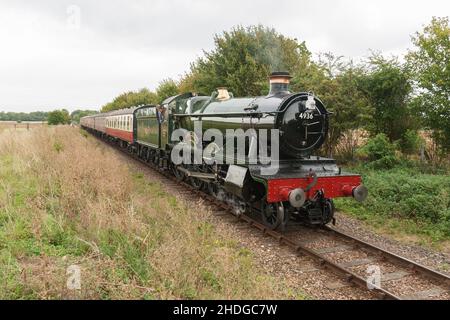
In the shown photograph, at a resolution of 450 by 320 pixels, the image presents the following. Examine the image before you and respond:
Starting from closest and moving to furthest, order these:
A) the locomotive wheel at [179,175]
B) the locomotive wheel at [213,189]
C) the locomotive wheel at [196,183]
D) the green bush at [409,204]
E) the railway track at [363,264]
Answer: the railway track at [363,264]
the green bush at [409,204]
the locomotive wheel at [213,189]
the locomotive wheel at [196,183]
the locomotive wheel at [179,175]

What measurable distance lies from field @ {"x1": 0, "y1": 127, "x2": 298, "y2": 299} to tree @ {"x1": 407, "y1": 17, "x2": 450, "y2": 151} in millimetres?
8700

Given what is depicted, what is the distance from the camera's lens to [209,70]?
2009 cm

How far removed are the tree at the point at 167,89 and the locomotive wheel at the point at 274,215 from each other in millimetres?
26916

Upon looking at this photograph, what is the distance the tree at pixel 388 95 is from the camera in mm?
13027

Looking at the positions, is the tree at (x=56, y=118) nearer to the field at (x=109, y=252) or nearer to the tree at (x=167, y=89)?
the tree at (x=167, y=89)

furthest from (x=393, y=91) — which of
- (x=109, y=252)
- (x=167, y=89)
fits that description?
(x=167, y=89)

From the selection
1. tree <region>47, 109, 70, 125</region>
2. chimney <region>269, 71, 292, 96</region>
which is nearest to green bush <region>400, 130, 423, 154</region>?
chimney <region>269, 71, 292, 96</region>

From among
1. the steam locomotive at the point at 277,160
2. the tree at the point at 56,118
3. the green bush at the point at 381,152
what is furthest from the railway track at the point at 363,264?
the tree at the point at 56,118

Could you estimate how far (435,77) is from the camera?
37.8 feet

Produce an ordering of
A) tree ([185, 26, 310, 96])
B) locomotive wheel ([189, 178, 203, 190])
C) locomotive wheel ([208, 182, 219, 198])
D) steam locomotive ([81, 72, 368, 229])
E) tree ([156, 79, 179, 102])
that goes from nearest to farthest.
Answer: steam locomotive ([81, 72, 368, 229]), locomotive wheel ([208, 182, 219, 198]), locomotive wheel ([189, 178, 203, 190]), tree ([185, 26, 310, 96]), tree ([156, 79, 179, 102])

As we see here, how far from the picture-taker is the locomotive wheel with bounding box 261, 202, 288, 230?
7086 mm

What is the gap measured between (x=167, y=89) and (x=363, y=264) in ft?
104

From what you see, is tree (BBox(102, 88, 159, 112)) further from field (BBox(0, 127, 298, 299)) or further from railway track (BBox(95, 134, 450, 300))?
railway track (BBox(95, 134, 450, 300))
